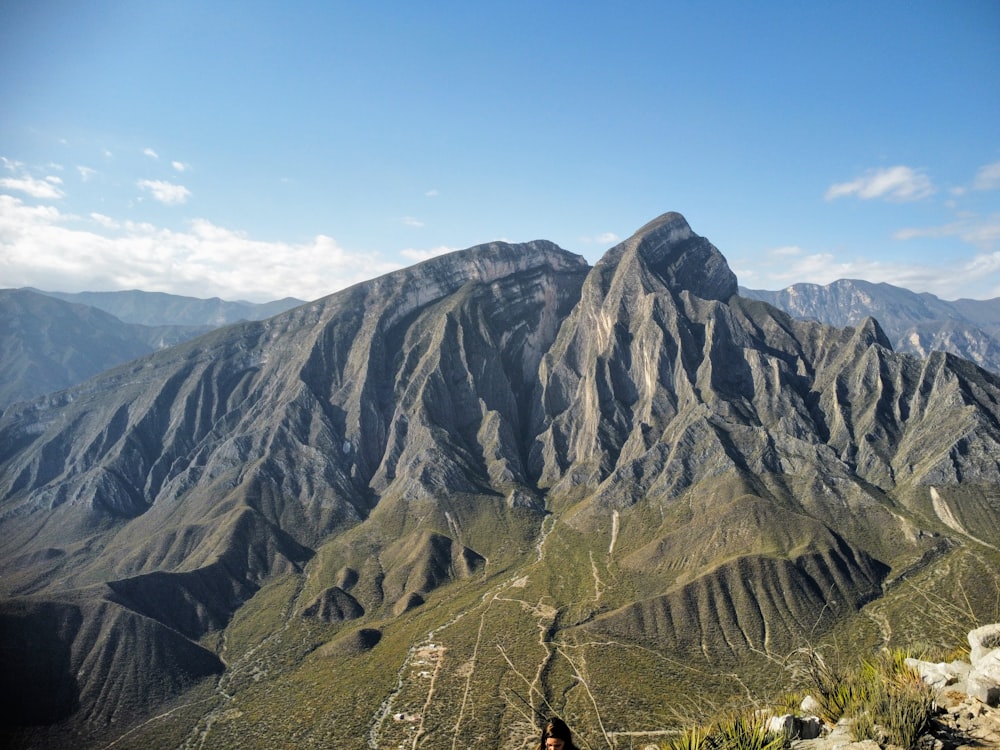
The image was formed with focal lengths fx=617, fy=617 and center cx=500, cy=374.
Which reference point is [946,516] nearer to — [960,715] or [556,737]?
[960,715]

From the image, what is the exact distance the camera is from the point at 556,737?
16562 mm

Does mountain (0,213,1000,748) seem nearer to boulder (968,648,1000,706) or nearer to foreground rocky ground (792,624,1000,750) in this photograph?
foreground rocky ground (792,624,1000,750)

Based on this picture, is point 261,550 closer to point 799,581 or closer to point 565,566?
point 565,566

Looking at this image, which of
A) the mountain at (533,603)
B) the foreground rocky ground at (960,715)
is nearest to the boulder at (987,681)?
the foreground rocky ground at (960,715)

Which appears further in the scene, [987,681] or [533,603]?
[533,603]

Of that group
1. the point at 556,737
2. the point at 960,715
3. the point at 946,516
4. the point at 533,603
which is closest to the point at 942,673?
the point at 960,715

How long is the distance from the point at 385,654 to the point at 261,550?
79.2 m

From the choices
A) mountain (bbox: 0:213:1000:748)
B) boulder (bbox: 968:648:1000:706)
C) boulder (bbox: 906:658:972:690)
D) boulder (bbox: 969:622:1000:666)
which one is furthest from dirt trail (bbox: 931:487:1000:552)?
boulder (bbox: 968:648:1000:706)

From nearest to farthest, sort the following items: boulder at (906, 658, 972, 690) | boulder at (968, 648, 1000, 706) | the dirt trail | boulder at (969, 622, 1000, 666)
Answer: boulder at (968, 648, 1000, 706) < boulder at (906, 658, 972, 690) < boulder at (969, 622, 1000, 666) < the dirt trail

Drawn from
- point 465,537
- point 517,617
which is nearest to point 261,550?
point 465,537

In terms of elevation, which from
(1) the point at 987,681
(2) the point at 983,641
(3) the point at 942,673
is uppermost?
(1) the point at 987,681

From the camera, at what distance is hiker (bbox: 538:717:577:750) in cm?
1642

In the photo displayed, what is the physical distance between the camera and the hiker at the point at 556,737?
1642 cm

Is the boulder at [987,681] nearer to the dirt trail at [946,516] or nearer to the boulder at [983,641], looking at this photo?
the boulder at [983,641]
